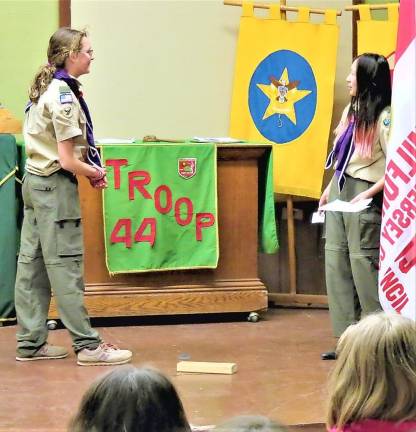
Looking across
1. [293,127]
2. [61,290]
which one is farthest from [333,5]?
[61,290]

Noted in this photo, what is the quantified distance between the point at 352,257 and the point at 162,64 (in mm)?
1933

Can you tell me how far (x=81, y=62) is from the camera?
4.52 m

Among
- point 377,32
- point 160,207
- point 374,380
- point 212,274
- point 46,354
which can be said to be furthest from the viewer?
point 377,32

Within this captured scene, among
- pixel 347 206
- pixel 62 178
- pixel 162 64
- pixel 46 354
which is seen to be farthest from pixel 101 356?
pixel 162 64

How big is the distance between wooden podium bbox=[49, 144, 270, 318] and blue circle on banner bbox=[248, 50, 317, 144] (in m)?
0.46

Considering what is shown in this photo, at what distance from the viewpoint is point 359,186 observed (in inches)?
189

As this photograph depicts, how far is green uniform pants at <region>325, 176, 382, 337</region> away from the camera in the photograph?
188 inches

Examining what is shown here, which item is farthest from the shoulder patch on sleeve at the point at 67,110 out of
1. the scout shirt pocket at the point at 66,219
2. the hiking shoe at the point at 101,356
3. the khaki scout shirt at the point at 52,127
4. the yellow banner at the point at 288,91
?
the yellow banner at the point at 288,91

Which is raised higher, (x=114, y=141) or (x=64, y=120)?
(x=64, y=120)

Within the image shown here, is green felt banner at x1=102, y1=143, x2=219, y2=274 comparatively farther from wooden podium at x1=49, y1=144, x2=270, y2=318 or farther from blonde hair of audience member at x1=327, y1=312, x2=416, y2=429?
blonde hair of audience member at x1=327, y1=312, x2=416, y2=429

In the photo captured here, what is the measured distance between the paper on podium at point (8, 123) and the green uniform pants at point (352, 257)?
5.79 ft

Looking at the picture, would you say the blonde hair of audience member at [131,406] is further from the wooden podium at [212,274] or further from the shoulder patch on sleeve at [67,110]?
the wooden podium at [212,274]

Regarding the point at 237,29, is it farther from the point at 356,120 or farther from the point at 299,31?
the point at 356,120

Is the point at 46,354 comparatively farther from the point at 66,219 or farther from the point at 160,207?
the point at 160,207
